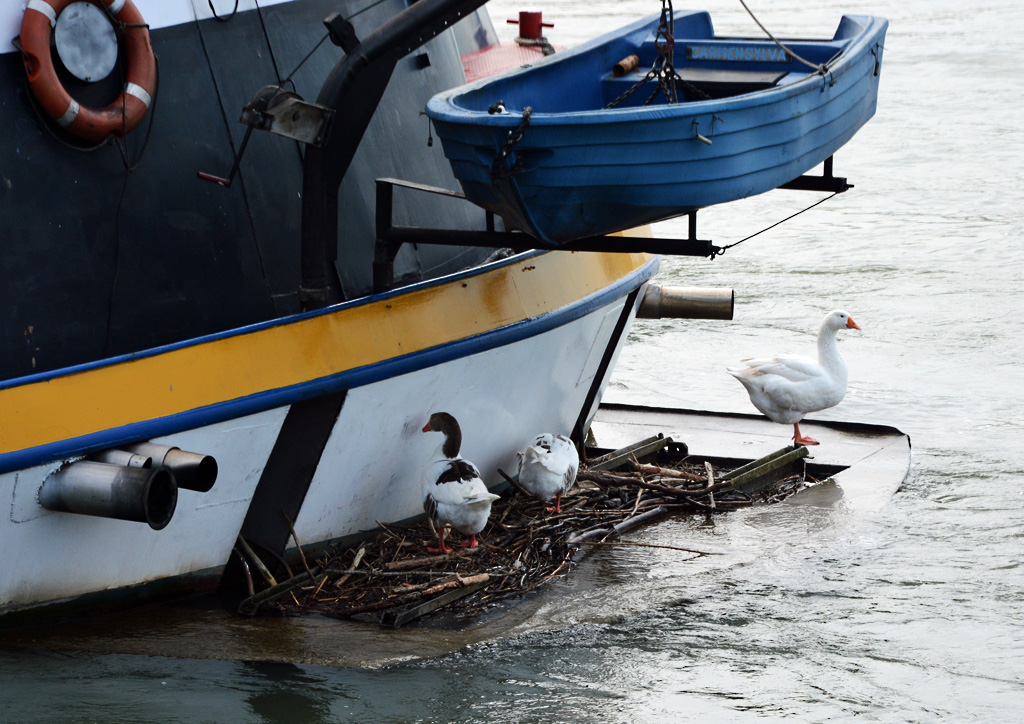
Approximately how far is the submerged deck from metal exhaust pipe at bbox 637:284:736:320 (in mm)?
725

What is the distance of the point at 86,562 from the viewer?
5.30 metres

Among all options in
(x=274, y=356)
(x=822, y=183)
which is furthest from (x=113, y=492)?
(x=822, y=183)

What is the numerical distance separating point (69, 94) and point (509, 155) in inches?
64.5

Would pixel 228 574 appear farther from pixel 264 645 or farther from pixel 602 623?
pixel 602 623

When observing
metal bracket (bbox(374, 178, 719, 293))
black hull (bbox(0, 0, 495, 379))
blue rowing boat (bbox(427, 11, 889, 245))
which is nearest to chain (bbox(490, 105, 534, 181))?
blue rowing boat (bbox(427, 11, 889, 245))

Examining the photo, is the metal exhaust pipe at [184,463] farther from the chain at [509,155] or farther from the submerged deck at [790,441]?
the submerged deck at [790,441]

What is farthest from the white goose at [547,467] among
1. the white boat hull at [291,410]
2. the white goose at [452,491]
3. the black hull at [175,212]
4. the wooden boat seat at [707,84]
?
the wooden boat seat at [707,84]

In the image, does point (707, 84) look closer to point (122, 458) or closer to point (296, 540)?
point (296, 540)

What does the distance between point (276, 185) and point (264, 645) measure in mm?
1920

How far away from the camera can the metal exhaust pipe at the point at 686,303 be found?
8.12m

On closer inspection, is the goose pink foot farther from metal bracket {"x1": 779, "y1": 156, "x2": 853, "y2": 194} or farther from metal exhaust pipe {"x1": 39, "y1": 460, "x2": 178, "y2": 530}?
metal exhaust pipe {"x1": 39, "y1": 460, "x2": 178, "y2": 530}

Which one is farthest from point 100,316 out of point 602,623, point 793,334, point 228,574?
point 793,334

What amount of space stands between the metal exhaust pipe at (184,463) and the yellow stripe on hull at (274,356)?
4.8 inches

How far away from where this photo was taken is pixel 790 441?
26.9 feet
